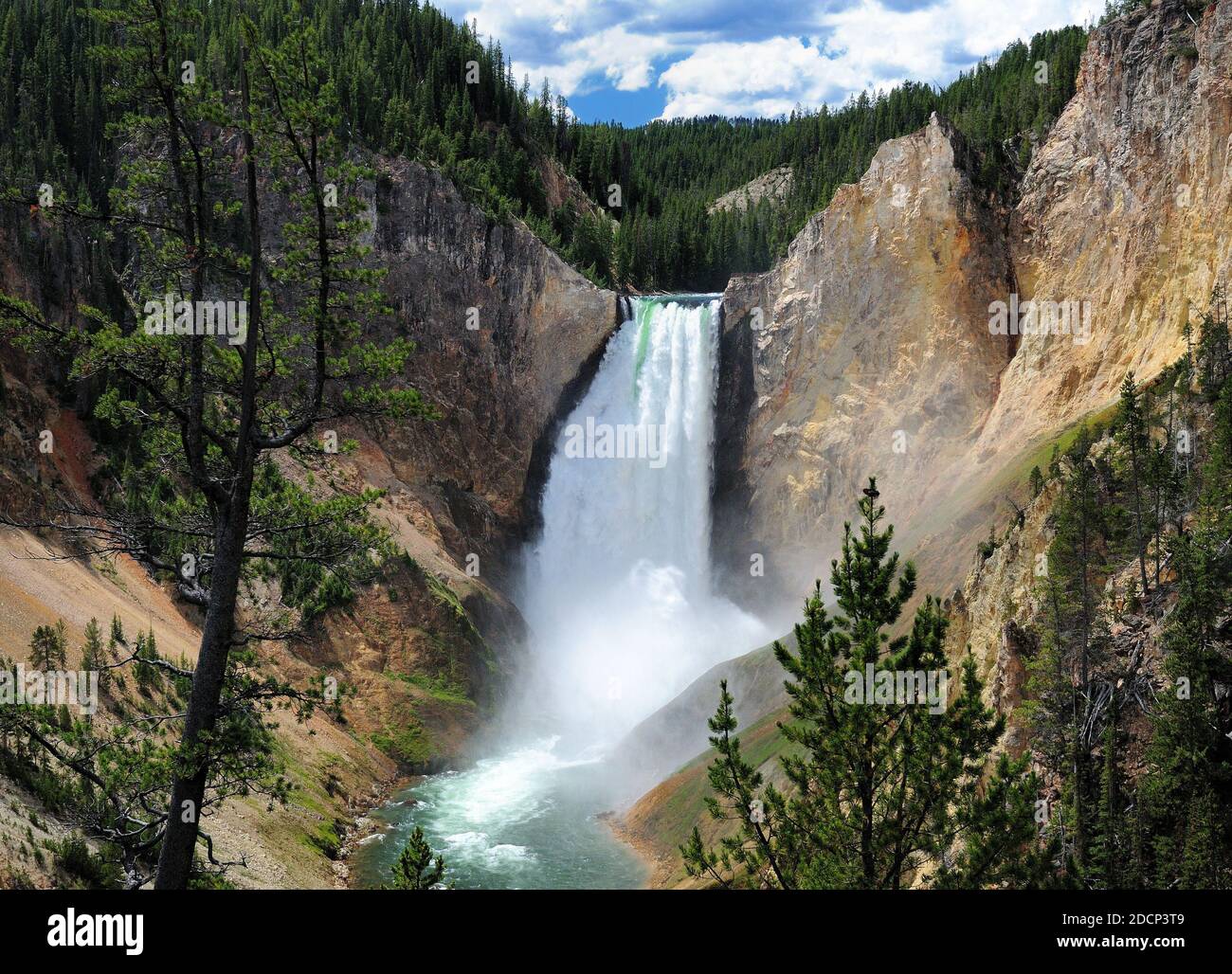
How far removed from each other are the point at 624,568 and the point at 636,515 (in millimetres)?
3600

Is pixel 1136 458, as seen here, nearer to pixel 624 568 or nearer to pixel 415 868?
pixel 415 868

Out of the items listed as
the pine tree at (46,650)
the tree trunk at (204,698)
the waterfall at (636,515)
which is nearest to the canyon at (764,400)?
the pine tree at (46,650)

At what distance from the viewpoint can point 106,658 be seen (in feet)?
104

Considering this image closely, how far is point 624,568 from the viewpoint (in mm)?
60875

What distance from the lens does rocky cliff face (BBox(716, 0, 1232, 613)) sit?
3766 cm

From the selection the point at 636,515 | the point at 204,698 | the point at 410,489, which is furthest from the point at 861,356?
the point at 204,698

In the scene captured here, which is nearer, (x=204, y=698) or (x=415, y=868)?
(x=204, y=698)

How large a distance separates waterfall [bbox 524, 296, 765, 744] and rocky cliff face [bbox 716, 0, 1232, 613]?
206 centimetres

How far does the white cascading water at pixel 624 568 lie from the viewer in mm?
49750

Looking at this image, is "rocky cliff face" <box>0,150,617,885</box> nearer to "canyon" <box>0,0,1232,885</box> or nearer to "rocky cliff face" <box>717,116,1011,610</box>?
"canyon" <box>0,0,1232,885</box>

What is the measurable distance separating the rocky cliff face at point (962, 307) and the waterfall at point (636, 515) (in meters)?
2.06

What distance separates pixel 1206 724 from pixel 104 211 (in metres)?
19.7

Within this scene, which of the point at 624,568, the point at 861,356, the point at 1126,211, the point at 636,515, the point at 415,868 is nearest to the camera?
the point at 415,868
